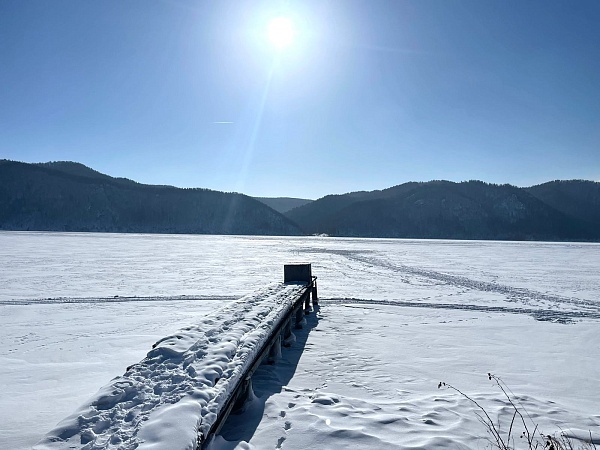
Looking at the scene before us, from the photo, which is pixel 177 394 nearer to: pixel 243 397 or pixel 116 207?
pixel 243 397

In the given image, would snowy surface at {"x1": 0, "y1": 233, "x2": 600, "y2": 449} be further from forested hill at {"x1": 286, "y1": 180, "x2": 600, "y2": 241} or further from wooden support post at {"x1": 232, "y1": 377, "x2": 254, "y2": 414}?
forested hill at {"x1": 286, "y1": 180, "x2": 600, "y2": 241}

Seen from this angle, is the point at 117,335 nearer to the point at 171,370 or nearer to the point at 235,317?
the point at 235,317

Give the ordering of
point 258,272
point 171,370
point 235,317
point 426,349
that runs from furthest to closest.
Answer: point 258,272
point 426,349
point 235,317
point 171,370

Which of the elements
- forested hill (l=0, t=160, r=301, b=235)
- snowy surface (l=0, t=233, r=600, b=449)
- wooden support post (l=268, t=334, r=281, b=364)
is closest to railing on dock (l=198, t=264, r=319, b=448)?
wooden support post (l=268, t=334, r=281, b=364)

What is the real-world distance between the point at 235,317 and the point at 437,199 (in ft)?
545

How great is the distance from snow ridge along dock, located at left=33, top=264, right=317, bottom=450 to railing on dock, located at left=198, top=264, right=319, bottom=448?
0.6 inches

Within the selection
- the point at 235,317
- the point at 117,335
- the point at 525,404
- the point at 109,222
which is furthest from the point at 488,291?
the point at 109,222

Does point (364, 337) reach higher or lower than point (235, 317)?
lower

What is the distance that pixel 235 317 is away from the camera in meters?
6.34

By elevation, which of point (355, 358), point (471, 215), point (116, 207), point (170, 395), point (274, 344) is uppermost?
point (116, 207)

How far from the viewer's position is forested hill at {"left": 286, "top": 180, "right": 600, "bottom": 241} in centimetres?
15075

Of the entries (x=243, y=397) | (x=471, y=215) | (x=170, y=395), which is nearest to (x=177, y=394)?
(x=170, y=395)

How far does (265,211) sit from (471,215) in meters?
84.1

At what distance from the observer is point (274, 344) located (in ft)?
20.9
